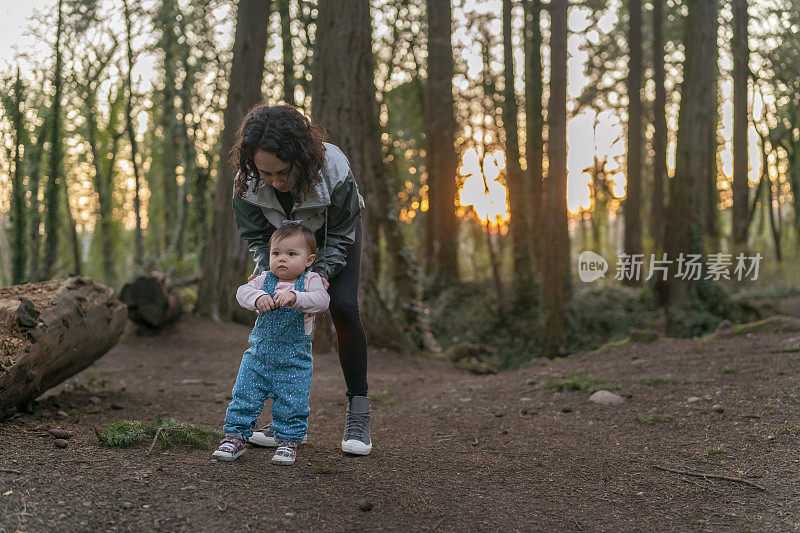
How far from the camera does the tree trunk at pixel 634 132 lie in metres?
15.1

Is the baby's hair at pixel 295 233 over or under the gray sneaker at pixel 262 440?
over

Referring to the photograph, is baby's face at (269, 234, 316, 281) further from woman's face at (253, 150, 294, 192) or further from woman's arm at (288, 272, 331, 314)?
woman's face at (253, 150, 294, 192)

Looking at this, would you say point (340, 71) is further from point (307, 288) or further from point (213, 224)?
point (307, 288)

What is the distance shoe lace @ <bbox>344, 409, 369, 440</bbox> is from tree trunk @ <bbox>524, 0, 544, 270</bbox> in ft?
34.6

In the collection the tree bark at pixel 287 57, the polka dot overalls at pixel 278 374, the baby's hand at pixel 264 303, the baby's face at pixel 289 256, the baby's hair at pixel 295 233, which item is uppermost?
the tree bark at pixel 287 57

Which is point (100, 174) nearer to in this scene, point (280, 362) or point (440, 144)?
point (440, 144)

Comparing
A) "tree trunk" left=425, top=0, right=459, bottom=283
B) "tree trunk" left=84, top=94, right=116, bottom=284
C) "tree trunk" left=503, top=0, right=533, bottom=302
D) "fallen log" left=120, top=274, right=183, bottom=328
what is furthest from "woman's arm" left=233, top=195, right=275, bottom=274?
"tree trunk" left=84, top=94, right=116, bottom=284

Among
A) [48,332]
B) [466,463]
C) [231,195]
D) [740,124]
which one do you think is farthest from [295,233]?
[740,124]

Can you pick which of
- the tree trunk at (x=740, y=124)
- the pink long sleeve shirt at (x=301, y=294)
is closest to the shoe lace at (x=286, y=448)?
the pink long sleeve shirt at (x=301, y=294)

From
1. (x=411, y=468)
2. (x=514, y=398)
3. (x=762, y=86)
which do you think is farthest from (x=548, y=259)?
(x=762, y=86)

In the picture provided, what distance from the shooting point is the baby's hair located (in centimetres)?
349

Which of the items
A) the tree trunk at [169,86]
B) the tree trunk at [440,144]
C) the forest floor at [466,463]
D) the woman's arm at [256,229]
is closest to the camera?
the forest floor at [466,463]

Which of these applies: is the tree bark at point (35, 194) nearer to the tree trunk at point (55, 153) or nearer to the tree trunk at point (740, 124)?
the tree trunk at point (55, 153)

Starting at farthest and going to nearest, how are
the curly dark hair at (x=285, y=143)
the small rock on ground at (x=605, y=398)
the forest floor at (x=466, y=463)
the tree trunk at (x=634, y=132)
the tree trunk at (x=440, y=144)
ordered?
the tree trunk at (x=634, y=132), the tree trunk at (x=440, y=144), the small rock on ground at (x=605, y=398), the curly dark hair at (x=285, y=143), the forest floor at (x=466, y=463)
